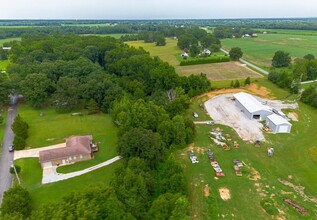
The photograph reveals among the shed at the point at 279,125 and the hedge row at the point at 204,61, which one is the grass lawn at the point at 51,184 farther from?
the hedge row at the point at 204,61

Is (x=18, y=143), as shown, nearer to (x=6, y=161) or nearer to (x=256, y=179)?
(x=6, y=161)

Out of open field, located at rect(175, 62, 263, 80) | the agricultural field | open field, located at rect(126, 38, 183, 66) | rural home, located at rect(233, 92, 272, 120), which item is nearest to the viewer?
the agricultural field

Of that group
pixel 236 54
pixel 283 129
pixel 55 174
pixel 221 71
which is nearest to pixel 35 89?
pixel 55 174

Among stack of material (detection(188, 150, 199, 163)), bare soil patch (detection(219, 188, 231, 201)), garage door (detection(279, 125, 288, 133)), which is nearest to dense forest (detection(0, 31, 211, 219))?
stack of material (detection(188, 150, 199, 163))

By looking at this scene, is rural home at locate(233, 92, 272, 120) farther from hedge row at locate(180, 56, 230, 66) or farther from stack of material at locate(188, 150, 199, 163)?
hedge row at locate(180, 56, 230, 66)

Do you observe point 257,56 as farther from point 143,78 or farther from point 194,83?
point 143,78
